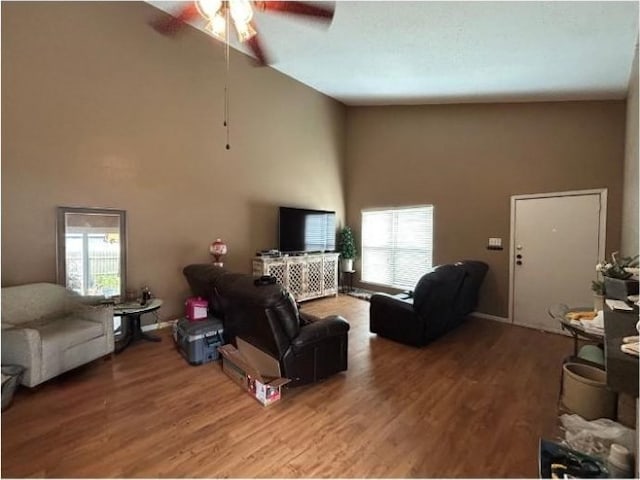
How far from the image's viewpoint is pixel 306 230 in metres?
5.57

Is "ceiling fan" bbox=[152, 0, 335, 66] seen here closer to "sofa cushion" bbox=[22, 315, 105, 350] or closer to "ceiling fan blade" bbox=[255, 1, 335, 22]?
"ceiling fan blade" bbox=[255, 1, 335, 22]

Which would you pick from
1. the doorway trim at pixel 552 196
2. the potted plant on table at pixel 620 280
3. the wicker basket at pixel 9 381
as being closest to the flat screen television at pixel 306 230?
the doorway trim at pixel 552 196

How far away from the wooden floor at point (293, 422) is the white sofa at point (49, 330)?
0.22 meters

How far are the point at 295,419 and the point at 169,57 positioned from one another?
4506mm

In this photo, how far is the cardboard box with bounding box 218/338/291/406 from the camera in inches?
93.5

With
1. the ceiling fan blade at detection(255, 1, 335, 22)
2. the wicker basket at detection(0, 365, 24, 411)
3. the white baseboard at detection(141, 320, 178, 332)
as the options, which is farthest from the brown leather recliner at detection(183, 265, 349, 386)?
the ceiling fan blade at detection(255, 1, 335, 22)

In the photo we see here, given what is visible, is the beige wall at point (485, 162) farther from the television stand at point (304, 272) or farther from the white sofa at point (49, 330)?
the white sofa at point (49, 330)

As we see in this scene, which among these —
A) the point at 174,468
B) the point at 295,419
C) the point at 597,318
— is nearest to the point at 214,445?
the point at 174,468

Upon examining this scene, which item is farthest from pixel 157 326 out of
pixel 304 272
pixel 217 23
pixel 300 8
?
pixel 300 8

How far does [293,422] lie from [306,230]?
371 cm

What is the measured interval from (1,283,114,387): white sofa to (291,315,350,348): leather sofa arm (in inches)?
74.8

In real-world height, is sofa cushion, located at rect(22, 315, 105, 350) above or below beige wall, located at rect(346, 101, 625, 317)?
below

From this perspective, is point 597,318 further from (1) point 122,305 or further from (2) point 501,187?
(1) point 122,305

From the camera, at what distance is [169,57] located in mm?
4039
